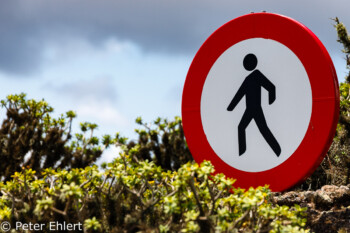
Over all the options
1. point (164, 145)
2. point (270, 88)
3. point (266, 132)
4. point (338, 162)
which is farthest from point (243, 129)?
point (164, 145)

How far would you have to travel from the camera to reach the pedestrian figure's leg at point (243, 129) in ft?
15.9

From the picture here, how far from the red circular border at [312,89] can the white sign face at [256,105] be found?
6 cm

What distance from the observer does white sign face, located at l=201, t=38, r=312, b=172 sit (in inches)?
180

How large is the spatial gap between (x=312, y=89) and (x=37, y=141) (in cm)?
597

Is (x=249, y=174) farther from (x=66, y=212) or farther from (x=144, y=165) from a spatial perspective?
(x=66, y=212)

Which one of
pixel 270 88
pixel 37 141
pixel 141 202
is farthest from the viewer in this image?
pixel 37 141

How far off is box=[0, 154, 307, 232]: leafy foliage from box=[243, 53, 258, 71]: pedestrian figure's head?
68.9 inches

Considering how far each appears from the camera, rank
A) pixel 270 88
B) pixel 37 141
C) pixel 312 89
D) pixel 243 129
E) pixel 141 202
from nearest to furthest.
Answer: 1. pixel 141 202
2. pixel 312 89
3. pixel 270 88
4. pixel 243 129
5. pixel 37 141

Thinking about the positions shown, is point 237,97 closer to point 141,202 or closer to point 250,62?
point 250,62

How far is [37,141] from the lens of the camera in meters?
8.96

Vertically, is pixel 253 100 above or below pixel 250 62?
below

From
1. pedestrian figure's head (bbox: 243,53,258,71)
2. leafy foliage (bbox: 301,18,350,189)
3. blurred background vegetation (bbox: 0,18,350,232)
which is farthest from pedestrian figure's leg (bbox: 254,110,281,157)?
leafy foliage (bbox: 301,18,350,189)

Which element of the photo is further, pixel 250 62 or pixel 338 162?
pixel 338 162

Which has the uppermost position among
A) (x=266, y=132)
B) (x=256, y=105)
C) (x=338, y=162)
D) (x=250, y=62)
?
(x=250, y=62)
